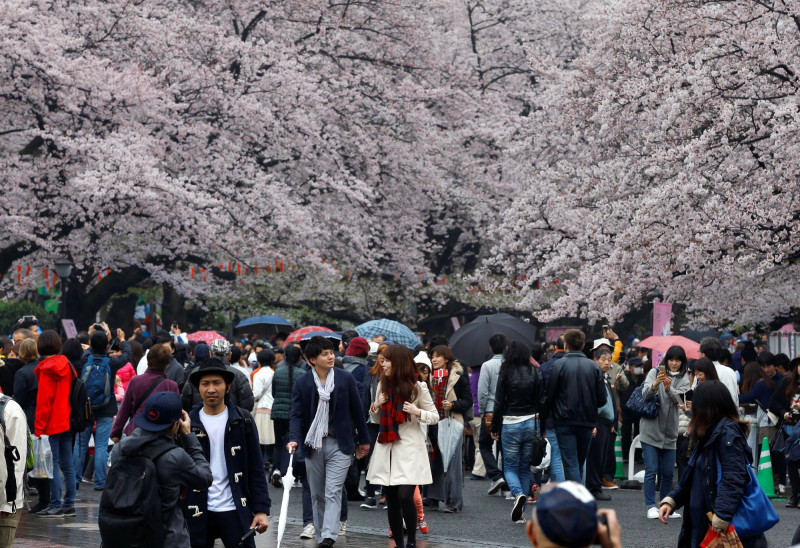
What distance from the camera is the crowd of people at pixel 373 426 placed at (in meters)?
6.77

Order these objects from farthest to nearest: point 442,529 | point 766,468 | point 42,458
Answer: point 766,468, point 42,458, point 442,529

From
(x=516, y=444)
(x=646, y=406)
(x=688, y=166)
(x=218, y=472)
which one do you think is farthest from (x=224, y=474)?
(x=688, y=166)

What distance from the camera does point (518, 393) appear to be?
468 inches

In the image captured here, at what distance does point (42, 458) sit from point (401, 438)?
420cm

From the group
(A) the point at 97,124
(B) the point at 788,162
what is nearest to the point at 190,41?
(A) the point at 97,124

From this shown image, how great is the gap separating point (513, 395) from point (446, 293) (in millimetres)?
22979

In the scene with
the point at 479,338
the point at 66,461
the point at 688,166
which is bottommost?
the point at 66,461

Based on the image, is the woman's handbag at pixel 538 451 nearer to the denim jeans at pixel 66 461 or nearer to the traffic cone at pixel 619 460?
the traffic cone at pixel 619 460

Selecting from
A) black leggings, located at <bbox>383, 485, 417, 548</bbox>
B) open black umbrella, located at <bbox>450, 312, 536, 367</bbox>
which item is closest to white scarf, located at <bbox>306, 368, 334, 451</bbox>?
black leggings, located at <bbox>383, 485, 417, 548</bbox>

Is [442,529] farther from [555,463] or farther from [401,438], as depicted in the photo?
[401,438]

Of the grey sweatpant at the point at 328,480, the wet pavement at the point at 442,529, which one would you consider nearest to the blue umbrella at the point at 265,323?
the wet pavement at the point at 442,529

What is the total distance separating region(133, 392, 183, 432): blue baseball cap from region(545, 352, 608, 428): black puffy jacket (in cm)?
628

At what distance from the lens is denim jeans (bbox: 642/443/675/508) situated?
11.8 meters

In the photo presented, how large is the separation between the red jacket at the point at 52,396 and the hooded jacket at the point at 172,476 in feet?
20.5
